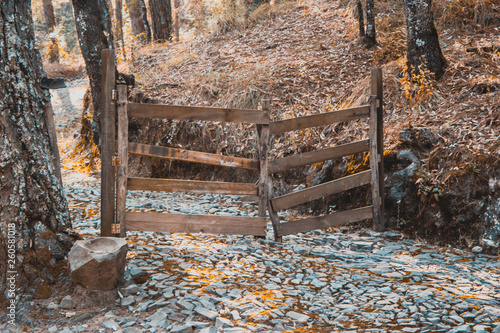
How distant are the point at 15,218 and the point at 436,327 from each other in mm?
3380

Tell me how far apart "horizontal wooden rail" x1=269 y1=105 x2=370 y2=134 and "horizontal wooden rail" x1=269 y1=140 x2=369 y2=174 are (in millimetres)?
341

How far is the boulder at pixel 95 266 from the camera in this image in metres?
3.33

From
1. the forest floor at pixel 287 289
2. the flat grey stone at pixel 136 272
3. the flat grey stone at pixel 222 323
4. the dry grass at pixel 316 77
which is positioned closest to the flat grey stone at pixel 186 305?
the forest floor at pixel 287 289

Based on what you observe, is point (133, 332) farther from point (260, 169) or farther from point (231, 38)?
Answer: point (231, 38)

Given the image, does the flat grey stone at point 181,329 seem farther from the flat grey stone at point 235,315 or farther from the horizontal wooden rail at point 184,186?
the horizontal wooden rail at point 184,186

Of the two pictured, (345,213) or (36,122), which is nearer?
(36,122)

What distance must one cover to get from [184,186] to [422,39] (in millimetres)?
4728

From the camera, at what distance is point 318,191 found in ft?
17.4

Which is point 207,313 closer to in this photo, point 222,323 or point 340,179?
point 222,323

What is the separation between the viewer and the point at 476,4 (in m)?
8.16

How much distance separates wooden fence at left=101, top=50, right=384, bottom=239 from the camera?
14.3 ft

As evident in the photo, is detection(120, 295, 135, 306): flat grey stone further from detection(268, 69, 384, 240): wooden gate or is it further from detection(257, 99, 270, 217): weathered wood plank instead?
detection(268, 69, 384, 240): wooden gate

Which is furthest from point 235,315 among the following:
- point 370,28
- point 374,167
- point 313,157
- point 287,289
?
point 370,28

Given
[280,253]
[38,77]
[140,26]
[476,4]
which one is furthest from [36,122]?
[140,26]
